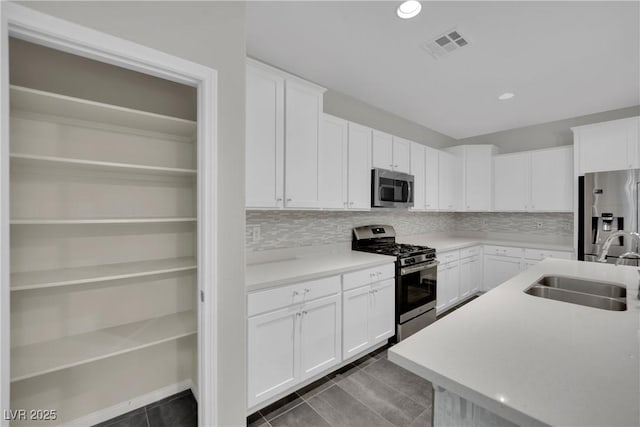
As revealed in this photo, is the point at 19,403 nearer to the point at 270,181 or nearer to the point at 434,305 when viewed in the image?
the point at 270,181

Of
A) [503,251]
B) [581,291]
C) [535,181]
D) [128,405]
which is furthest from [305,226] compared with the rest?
[535,181]

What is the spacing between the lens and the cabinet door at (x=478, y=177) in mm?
4289

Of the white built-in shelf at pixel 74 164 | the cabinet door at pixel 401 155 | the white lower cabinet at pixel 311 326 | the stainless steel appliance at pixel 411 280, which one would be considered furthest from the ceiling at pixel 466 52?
the white lower cabinet at pixel 311 326

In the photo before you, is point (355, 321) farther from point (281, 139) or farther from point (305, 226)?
point (281, 139)

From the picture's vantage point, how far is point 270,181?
213 centimetres

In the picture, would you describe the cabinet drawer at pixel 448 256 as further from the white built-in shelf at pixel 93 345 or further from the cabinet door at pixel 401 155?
the white built-in shelf at pixel 93 345

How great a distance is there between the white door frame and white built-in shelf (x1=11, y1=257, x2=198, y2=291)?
309 millimetres

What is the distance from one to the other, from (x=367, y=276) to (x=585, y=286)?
1467 millimetres

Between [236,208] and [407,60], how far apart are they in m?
1.97

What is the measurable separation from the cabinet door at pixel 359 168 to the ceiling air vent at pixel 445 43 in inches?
35.0

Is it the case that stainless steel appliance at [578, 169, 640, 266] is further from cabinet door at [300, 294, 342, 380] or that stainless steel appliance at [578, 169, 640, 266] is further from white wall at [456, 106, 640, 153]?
cabinet door at [300, 294, 342, 380]

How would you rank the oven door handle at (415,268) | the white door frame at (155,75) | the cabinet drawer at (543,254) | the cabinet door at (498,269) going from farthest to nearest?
the cabinet door at (498,269)
the cabinet drawer at (543,254)
the oven door handle at (415,268)
the white door frame at (155,75)

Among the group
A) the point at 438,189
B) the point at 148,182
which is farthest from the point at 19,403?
the point at 438,189

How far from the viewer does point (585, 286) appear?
71.1 inches
